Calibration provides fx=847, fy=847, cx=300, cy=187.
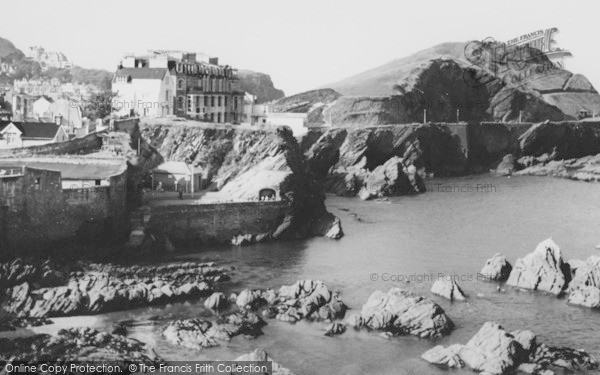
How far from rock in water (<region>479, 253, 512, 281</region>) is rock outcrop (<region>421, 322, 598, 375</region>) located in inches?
599

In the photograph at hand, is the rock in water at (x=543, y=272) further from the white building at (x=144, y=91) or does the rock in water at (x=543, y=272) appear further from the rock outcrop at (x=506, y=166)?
the rock outcrop at (x=506, y=166)

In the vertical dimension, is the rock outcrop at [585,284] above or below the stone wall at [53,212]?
below

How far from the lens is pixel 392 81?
17238cm

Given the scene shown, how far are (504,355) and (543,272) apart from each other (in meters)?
16.6

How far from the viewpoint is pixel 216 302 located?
51219mm

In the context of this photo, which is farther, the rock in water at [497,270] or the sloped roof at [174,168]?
the sloped roof at [174,168]

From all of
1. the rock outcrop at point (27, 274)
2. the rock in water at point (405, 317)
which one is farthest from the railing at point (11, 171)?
the rock in water at point (405, 317)

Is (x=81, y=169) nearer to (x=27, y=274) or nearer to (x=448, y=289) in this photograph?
(x=27, y=274)

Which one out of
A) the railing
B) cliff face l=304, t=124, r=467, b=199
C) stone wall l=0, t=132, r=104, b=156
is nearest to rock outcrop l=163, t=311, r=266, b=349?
the railing

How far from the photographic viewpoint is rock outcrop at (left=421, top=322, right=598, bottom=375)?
1645 inches

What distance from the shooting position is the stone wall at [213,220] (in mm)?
67250

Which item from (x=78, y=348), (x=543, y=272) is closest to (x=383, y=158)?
(x=543, y=272)

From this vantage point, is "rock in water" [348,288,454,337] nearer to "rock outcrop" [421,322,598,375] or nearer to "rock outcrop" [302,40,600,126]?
"rock outcrop" [421,322,598,375]

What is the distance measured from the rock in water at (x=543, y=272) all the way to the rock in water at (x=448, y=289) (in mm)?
5276
